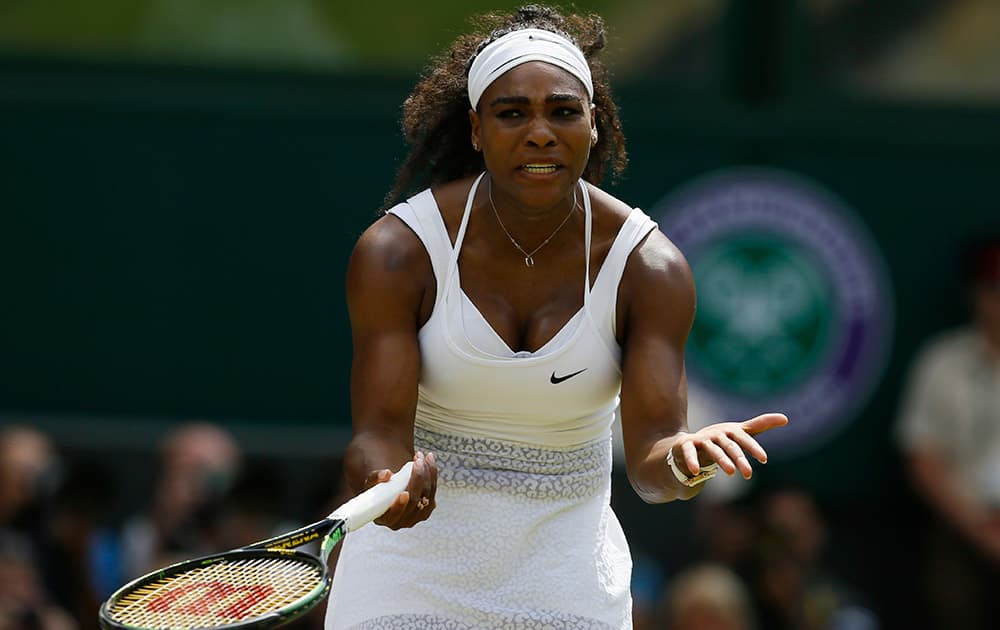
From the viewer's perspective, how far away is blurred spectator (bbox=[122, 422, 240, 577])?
7.18 m

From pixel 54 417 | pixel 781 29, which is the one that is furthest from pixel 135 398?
pixel 781 29

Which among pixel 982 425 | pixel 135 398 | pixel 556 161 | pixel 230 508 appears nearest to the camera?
pixel 556 161

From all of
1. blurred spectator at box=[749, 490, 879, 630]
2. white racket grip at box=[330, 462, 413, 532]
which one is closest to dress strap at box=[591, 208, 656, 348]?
white racket grip at box=[330, 462, 413, 532]

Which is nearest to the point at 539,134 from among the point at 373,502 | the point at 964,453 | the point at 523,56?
the point at 523,56

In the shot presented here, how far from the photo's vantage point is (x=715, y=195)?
28.1ft

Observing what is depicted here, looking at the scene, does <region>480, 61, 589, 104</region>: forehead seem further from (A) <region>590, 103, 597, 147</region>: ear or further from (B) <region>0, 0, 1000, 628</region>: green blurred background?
(B) <region>0, 0, 1000, 628</region>: green blurred background

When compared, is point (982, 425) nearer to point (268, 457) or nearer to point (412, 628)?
point (268, 457)

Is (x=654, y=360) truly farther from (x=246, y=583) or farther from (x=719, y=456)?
(x=246, y=583)

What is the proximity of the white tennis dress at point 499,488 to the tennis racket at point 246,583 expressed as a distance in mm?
374

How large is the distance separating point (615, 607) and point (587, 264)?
2.52ft

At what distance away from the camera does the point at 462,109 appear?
4539mm

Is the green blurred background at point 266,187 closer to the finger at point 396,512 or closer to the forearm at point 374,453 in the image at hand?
the forearm at point 374,453

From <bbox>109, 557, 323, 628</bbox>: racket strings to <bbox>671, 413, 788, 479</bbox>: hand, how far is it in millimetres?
791

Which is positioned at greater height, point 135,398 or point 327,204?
point 327,204
